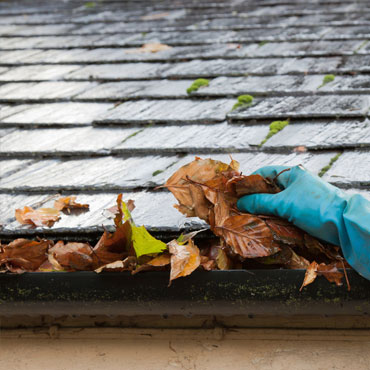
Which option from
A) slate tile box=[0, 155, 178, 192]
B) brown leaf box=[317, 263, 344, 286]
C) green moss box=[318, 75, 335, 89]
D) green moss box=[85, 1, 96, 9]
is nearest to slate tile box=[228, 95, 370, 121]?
green moss box=[318, 75, 335, 89]

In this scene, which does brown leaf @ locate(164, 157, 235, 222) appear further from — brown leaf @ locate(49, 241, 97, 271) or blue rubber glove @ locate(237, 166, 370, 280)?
brown leaf @ locate(49, 241, 97, 271)

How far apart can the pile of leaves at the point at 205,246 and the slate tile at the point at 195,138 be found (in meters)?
0.62

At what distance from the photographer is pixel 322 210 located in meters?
1.48

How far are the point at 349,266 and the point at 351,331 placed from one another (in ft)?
1.10

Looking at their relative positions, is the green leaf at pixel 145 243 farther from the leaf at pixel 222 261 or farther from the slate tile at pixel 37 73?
the slate tile at pixel 37 73

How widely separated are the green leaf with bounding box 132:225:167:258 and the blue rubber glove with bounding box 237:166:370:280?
27cm

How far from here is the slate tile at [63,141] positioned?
241 centimetres

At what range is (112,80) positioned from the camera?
3.27m

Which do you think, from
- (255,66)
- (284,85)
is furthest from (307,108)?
(255,66)

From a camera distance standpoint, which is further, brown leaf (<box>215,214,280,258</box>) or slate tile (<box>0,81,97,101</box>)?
slate tile (<box>0,81,97,101</box>)

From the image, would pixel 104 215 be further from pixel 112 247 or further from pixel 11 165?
pixel 11 165

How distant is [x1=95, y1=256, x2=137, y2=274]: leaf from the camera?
5.08 ft

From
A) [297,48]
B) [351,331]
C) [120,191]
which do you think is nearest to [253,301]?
[351,331]

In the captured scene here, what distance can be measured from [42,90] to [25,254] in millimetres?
1727
